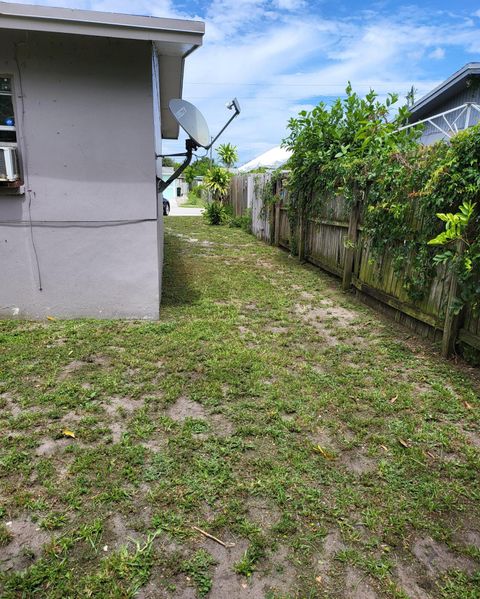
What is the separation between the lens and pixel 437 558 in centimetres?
174

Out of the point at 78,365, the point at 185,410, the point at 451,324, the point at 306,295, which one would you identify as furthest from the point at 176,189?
the point at 185,410

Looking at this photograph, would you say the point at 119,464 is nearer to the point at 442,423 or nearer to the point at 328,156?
the point at 442,423

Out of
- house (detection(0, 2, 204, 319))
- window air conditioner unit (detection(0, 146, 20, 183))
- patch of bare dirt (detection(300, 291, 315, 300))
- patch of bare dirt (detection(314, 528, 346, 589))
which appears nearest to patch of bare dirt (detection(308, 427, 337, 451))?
patch of bare dirt (detection(314, 528, 346, 589))

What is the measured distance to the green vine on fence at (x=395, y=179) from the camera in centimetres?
343

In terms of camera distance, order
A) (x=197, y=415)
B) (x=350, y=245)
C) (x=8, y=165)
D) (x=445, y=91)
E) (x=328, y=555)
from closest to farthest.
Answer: (x=328, y=555), (x=197, y=415), (x=8, y=165), (x=350, y=245), (x=445, y=91)

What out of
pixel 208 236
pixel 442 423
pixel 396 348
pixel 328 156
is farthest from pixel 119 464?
pixel 208 236

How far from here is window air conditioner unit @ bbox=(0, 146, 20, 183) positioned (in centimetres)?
388

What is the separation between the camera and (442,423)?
9.07 ft

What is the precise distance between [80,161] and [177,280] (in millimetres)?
2690

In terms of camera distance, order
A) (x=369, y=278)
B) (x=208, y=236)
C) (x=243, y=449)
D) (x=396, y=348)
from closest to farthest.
Result: (x=243, y=449)
(x=396, y=348)
(x=369, y=278)
(x=208, y=236)

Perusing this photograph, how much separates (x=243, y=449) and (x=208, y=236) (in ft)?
34.0

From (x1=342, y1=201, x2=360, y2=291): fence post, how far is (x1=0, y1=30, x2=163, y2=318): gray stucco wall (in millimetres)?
3003

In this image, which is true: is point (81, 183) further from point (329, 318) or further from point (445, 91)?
point (445, 91)

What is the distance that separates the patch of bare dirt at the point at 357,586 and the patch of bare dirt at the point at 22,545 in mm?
1309
